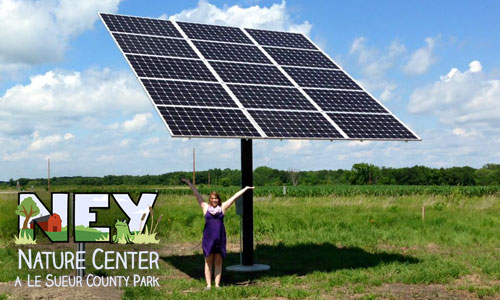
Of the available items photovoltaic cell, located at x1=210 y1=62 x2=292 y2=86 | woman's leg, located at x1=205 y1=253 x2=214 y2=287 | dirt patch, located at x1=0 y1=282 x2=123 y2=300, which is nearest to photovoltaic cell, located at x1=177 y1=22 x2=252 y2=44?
photovoltaic cell, located at x1=210 y1=62 x2=292 y2=86

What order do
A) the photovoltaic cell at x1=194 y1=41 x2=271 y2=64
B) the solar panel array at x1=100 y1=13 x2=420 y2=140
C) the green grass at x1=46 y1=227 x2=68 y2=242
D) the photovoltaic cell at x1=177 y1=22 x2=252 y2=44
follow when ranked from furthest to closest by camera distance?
the photovoltaic cell at x1=177 y1=22 x2=252 y2=44, the photovoltaic cell at x1=194 y1=41 x2=271 y2=64, the green grass at x1=46 y1=227 x2=68 y2=242, the solar panel array at x1=100 y1=13 x2=420 y2=140

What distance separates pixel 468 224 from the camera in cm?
2311

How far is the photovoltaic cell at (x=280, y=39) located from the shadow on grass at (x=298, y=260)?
7.13 m

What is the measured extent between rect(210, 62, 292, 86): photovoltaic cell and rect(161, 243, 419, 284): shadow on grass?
519cm

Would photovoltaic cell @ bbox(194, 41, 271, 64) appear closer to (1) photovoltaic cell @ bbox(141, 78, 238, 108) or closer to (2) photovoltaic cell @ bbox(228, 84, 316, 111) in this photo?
(2) photovoltaic cell @ bbox(228, 84, 316, 111)

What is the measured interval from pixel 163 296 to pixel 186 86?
18.1 feet

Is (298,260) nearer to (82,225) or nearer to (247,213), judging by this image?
(247,213)

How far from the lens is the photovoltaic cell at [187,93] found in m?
Answer: 13.8

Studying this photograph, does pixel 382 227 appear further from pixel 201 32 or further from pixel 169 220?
pixel 201 32

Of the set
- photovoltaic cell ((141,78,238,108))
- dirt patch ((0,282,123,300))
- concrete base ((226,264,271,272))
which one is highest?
photovoltaic cell ((141,78,238,108))

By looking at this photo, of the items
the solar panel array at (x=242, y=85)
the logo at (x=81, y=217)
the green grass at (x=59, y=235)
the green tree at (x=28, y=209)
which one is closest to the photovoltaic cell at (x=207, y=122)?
the solar panel array at (x=242, y=85)

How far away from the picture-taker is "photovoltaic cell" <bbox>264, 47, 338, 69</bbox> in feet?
62.0

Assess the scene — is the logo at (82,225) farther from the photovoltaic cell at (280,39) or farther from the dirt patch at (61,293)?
the photovoltaic cell at (280,39)

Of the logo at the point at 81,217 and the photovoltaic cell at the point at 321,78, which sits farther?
the photovoltaic cell at the point at 321,78
